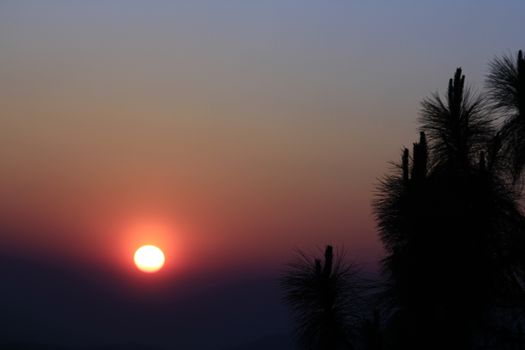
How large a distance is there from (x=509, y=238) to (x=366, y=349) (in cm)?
255

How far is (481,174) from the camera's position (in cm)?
1043

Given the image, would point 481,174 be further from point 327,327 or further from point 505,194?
point 327,327

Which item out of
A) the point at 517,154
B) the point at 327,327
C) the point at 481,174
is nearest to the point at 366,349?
the point at 327,327

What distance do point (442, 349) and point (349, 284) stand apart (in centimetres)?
177

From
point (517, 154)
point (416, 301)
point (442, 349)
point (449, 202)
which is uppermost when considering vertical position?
point (517, 154)

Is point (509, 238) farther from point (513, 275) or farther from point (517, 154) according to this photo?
point (517, 154)

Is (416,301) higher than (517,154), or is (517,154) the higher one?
(517,154)

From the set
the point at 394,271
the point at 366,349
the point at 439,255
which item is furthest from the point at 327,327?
the point at 439,255

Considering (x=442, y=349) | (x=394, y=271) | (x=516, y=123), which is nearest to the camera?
(x=442, y=349)

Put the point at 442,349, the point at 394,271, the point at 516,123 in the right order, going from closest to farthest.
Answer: the point at 442,349 < the point at 394,271 < the point at 516,123

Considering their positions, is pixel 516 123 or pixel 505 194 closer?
pixel 505 194

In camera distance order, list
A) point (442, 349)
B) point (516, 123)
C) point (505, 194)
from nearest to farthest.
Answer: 1. point (442, 349)
2. point (505, 194)
3. point (516, 123)

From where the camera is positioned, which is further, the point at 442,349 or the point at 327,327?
the point at 327,327

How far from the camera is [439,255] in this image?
9594 millimetres
